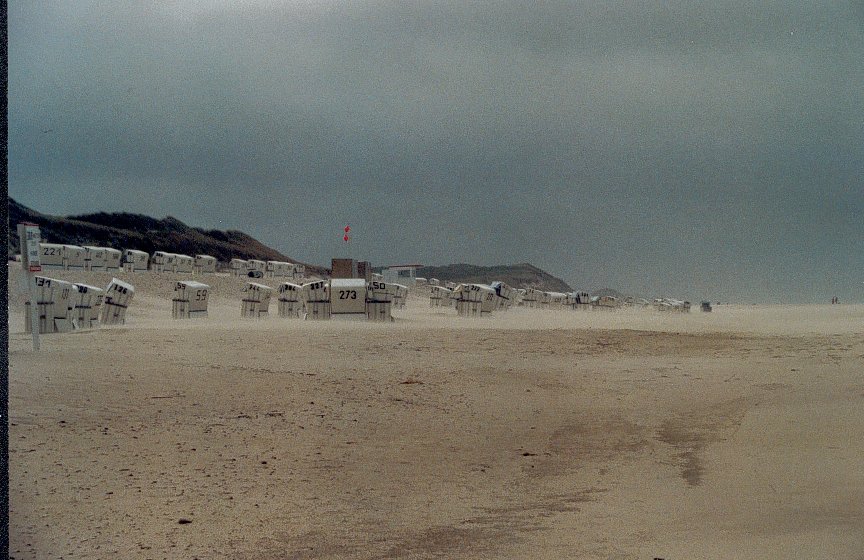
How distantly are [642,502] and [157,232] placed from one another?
7731 centimetres

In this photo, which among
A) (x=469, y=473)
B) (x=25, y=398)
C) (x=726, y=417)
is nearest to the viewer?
(x=469, y=473)

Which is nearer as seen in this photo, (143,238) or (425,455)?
(425,455)

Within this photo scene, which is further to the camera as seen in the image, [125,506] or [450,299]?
[450,299]

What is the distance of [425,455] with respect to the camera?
23.3 ft

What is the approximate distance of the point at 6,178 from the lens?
2.46 metres

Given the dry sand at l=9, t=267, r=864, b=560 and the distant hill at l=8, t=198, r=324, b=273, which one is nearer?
the dry sand at l=9, t=267, r=864, b=560

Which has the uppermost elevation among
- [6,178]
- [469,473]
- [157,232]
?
[157,232]

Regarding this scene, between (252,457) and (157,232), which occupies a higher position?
(157,232)

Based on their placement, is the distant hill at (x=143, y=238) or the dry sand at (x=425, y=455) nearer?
the dry sand at (x=425, y=455)

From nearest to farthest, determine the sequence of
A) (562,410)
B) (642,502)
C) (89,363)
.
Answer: (642,502) → (562,410) → (89,363)

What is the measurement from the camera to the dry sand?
185 inches

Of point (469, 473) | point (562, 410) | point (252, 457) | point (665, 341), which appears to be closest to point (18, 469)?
point (252, 457)

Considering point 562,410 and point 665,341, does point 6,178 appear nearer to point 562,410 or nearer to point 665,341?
point 562,410

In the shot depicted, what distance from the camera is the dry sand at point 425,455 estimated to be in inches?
185
